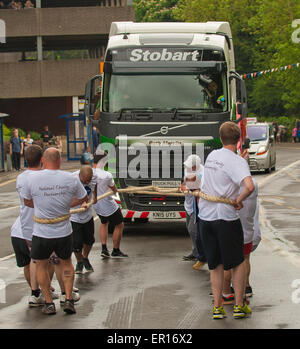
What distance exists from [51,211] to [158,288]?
2.21 metres

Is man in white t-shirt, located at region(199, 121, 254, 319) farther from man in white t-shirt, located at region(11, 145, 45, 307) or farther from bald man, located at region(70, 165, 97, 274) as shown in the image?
bald man, located at region(70, 165, 97, 274)

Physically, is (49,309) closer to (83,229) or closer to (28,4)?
(83,229)

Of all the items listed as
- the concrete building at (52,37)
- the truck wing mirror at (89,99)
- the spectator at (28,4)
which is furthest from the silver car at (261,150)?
the spectator at (28,4)

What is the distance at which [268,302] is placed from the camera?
30.0 ft

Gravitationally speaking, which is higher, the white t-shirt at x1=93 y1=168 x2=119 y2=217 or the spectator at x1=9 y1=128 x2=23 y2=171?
the white t-shirt at x1=93 y1=168 x2=119 y2=217

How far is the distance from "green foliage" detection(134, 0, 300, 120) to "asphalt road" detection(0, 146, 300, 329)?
5187cm

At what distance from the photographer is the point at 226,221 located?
27.3 ft

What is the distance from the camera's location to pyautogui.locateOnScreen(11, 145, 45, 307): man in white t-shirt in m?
8.98

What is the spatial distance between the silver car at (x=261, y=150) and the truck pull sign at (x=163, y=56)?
54.9 feet

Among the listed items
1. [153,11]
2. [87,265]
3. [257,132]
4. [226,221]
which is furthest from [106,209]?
[153,11]

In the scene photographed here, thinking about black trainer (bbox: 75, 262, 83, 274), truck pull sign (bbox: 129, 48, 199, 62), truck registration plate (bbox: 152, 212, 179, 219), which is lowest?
black trainer (bbox: 75, 262, 83, 274)

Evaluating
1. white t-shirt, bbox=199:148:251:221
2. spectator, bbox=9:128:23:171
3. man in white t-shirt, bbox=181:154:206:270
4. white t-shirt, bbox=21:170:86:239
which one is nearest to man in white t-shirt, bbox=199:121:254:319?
white t-shirt, bbox=199:148:251:221

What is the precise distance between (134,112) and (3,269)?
441 cm

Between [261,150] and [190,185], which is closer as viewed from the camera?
[190,185]
